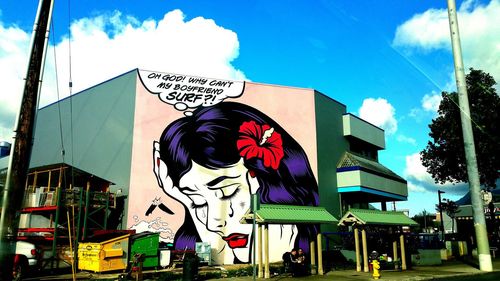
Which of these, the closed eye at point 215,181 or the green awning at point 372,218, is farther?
the closed eye at point 215,181

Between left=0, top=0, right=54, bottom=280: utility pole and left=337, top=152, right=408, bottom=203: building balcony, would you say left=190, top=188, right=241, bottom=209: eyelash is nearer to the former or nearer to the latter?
left=337, top=152, right=408, bottom=203: building balcony

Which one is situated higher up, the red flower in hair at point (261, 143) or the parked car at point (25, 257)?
the red flower in hair at point (261, 143)

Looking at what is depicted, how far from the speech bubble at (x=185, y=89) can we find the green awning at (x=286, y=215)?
1037 cm

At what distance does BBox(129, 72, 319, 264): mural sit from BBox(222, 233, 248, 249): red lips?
0.20ft

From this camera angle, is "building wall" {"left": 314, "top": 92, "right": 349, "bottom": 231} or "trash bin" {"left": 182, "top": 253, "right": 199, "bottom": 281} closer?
"trash bin" {"left": 182, "top": 253, "right": 199, "bottom": 281}

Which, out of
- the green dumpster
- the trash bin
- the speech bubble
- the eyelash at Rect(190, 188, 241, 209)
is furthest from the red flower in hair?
the trash bin

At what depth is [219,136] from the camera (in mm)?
27141

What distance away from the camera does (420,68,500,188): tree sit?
33906 mm

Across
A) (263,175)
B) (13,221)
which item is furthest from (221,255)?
(13,221)

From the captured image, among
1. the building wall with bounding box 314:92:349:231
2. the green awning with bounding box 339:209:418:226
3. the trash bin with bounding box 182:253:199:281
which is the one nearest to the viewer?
the trash bin with bounding box 182:253:199:281

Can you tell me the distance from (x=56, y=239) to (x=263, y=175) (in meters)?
13.1

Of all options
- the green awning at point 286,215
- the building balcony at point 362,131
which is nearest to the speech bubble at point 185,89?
the green awning at point 286,215

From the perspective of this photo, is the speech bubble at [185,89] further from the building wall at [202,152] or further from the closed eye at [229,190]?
the closed eye at [229,190]

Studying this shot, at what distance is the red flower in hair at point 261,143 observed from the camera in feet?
91.4
